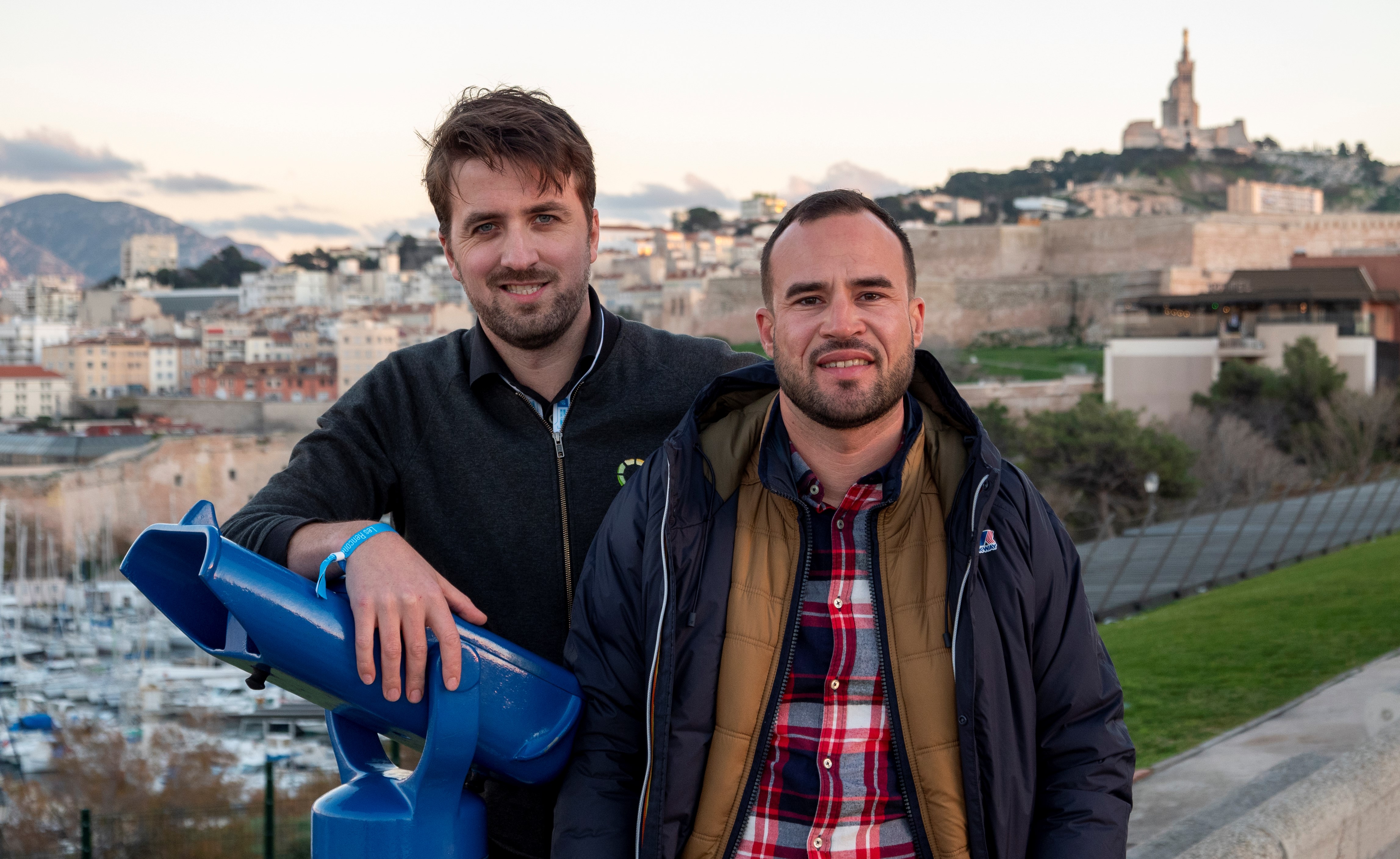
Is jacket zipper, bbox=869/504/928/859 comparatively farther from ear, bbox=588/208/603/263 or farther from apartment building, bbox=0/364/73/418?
apartment building, bbox=0/364/73/418

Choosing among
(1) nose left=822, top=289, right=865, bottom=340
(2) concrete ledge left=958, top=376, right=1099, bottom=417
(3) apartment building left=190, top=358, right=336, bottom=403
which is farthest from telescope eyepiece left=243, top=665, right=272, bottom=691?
(3) apartment building left=190, top=358, right=336, bottom=403

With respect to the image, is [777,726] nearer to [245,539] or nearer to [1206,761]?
[245,539]

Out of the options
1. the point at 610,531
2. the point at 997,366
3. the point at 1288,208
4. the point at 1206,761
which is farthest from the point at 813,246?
the point at 1288,208

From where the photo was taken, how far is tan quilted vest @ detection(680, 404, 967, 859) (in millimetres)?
1357

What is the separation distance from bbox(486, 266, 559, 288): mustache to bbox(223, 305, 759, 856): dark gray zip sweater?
5.5 inches

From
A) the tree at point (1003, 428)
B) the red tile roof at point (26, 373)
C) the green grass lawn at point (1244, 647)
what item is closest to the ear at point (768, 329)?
the green grass lawn at point (1244, 647)

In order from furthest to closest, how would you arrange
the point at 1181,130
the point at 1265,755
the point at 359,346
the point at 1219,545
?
the point at 1181,130 < the point at 359,346 < the point at 1219,545 < the point at 1265,755

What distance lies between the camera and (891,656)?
1.37m

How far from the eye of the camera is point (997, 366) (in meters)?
41.1

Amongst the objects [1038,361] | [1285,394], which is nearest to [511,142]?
[1285,394]

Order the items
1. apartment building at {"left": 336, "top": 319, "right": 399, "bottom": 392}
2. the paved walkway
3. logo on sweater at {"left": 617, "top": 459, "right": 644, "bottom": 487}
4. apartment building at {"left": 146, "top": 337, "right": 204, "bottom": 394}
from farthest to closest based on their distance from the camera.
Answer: apartment building at {"left": 146, "top": 337, "right": 204, "bottom": 394} < apartment building at {"left": 336, "top": 319, "right": 399, "bottom": 392} < the paved walkway < logo on sweater at {"left": 617, "top": 459, "right": 644, "bottom": 487}

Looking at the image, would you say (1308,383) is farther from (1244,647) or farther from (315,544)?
(315,544)

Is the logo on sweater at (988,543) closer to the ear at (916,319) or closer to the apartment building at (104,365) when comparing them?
the ear at (916,319)

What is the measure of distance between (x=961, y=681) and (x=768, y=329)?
1.73ft
